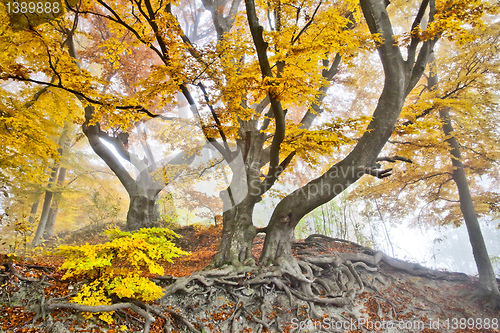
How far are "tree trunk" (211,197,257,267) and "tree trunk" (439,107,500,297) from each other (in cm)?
524

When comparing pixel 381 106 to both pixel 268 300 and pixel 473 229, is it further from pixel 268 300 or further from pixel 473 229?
pixel 473 229

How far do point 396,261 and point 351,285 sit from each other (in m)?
2.50

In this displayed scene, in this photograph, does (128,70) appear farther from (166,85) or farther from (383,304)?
(383,304)

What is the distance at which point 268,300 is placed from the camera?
404 centimetres

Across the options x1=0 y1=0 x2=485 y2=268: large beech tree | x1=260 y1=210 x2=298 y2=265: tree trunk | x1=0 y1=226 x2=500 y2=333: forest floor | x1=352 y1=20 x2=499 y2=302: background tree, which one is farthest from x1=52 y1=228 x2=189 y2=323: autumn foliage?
x1=352 y1=20 x2=499 y2=302: background tree

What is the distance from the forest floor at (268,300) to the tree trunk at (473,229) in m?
0.45

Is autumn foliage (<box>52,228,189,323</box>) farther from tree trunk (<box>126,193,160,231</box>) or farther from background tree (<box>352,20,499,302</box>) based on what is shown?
background tree (<box>352,20,499,302</box>)

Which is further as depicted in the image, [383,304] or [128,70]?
[128,70]

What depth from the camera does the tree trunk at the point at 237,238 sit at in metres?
4.76

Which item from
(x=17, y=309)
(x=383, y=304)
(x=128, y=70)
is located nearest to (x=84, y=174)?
(x=128, y=70)

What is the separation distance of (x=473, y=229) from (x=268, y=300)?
249 inches

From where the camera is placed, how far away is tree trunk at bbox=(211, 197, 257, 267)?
4.76 metres

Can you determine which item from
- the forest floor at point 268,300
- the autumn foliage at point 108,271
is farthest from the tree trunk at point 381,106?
the autumn foliage at point 108,271

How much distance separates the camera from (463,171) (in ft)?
22.6
